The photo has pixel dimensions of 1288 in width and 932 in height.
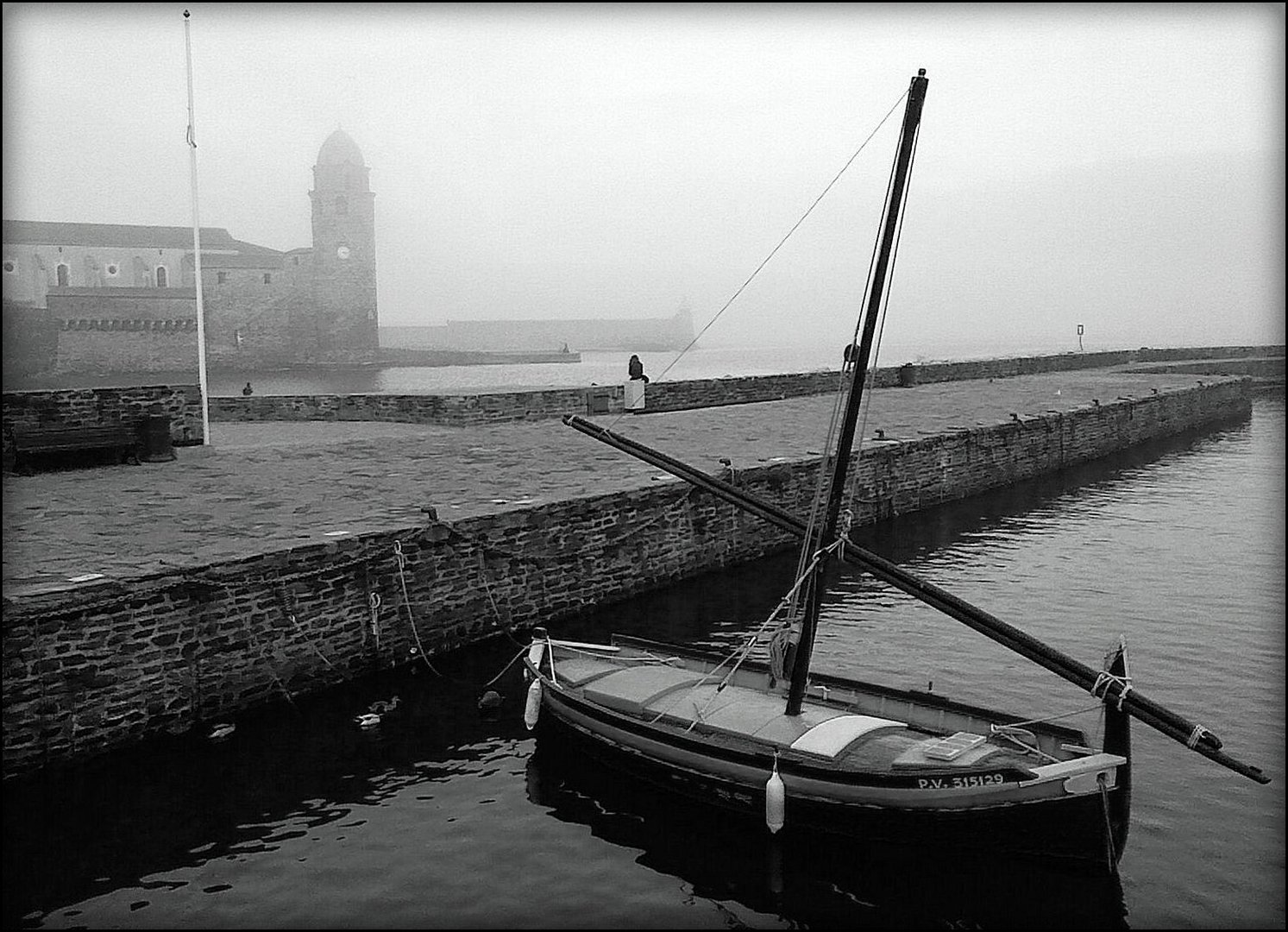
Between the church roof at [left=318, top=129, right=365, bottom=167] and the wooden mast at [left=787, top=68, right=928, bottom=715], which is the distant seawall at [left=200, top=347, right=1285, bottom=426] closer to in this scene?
the wooden mast at [left=787, top=68, right=928, bottom=715]

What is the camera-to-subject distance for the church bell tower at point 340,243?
111 m

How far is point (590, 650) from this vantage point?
1280cm

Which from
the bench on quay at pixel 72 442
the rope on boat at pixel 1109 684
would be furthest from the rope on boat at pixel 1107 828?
the bench on quay at pixel 72 442

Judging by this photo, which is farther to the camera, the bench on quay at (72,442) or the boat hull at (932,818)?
the bench on quay at (72,442)

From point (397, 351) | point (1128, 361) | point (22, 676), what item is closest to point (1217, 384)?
point (1128, 361)

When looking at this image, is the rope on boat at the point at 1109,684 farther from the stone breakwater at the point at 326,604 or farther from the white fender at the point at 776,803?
the stone breakwater at the point at 326,604

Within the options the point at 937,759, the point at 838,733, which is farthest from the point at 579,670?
the point at 937,759

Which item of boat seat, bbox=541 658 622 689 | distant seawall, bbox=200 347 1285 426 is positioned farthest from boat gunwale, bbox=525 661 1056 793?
distant seawall, bbox=200 347 1285 426

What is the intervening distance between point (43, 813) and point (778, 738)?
675 centimetres

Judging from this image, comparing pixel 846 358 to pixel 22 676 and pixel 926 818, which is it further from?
pixel 22 676

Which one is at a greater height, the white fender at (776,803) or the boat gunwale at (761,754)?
the boat gunwale at (761,754)

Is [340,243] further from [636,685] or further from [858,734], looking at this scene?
[858,734]

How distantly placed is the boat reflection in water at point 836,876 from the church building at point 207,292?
8487cm

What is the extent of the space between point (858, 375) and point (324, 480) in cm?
1135
